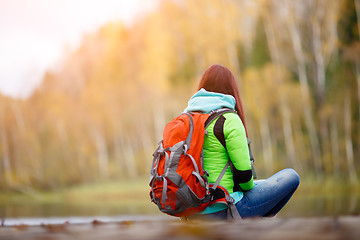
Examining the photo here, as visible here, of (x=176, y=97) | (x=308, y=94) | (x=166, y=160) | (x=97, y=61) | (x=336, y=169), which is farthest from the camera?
(x=97, y=61)

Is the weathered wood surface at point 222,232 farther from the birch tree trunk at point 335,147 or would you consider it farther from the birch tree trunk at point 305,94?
the birch tree trunk at point 305,94

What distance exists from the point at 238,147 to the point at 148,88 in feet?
49.1

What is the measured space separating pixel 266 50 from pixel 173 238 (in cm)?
1602

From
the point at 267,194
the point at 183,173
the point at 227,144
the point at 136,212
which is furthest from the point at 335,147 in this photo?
the point at 183,173

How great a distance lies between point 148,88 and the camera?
16.6 meters

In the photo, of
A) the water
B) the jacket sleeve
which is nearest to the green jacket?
the jacket sleeve

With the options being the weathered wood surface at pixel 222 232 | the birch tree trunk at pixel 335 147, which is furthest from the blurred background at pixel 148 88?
the weathered wood surface at pixel 222 232

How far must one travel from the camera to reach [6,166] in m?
18.3

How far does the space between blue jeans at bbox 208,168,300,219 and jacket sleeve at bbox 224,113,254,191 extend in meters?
0.11

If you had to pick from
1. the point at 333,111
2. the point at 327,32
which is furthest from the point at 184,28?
the point at 333,111

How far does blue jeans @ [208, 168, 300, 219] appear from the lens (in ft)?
6.02

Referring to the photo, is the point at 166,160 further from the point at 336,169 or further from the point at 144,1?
the point at 144,1

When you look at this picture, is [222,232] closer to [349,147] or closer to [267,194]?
[267,194]

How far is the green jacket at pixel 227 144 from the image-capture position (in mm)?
1734
